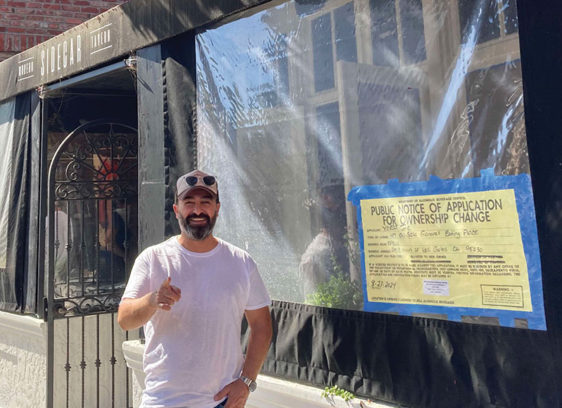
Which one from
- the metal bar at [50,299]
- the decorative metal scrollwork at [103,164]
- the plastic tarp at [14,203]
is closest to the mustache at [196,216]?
the metal bar at [50,299]

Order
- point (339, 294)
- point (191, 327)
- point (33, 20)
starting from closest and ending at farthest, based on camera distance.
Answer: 1. point (191, 327)
2. point (339, 294)
3. point (33, 20)

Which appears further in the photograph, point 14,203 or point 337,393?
point 14,203

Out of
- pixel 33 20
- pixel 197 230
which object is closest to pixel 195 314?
pixel 197 230

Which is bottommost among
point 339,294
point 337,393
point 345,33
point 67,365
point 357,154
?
→ point 67,365

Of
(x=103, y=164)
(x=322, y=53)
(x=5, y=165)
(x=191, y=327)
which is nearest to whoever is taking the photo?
(x=191, y=327)

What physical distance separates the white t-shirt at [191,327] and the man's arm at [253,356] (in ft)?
0.12

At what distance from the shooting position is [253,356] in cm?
253

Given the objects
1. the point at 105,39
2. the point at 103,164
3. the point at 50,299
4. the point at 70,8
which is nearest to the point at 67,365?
the point at 50,299

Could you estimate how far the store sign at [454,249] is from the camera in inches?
95.5

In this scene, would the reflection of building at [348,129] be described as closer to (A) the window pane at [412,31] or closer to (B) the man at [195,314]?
(A) the window pane at [412,31]

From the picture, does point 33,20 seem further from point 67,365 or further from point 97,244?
point 67,365

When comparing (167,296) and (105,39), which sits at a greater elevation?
(105,39)

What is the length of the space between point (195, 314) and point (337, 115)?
1396 millimetres

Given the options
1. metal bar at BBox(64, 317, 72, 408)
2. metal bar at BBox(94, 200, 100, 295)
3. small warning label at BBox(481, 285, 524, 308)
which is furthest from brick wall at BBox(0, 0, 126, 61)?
small warning label at BBox(481, 285, 524, 308)
